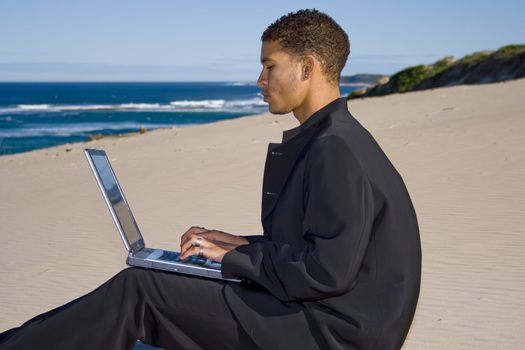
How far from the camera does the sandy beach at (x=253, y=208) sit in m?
5.85

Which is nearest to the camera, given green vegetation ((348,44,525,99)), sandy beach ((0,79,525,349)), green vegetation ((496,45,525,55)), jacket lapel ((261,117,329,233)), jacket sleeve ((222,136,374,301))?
jacket sleeve ((222,136,374,301))

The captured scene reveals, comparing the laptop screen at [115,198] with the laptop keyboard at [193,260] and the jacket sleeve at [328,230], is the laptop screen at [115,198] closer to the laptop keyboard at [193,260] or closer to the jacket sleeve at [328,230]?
the laptop keyboard at [193,260]

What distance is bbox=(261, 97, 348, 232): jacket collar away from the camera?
104 inches

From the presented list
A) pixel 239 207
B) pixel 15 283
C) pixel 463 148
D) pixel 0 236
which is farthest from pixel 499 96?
pixel 15 283

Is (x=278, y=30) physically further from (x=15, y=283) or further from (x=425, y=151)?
(x=425, y=151)

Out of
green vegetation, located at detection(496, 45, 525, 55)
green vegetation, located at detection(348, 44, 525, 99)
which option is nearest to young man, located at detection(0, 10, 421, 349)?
green vegetation, located at detection(348, 44, 525, 99)

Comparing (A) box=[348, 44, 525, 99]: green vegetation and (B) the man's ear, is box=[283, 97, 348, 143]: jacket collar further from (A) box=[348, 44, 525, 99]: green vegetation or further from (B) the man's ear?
(A) box=[348, 44, 525, 99]: green vegetation

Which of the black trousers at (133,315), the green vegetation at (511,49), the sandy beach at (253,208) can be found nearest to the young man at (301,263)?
the black trousers at (133,315)

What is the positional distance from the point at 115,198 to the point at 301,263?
33.5 inches

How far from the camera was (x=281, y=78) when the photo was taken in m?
2.66

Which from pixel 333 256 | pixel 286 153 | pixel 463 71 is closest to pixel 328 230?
pixel 333 256

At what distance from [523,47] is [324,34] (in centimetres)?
3774

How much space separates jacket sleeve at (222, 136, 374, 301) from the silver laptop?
25 centimetres

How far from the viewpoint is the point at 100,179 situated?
2.85m
